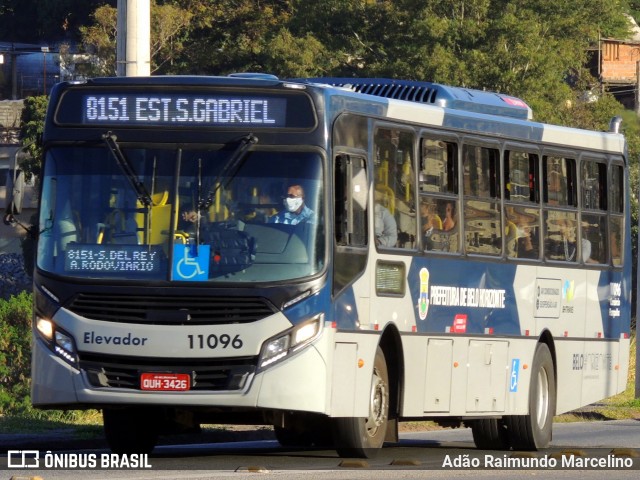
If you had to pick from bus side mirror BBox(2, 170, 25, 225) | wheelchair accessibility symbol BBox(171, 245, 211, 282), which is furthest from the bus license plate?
bus side mirror BBox(2, 170, 25, 225)

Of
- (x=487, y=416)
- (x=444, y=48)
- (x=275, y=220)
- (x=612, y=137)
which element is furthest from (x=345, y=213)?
(x=444, y=48)

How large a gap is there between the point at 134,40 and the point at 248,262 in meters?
6.62

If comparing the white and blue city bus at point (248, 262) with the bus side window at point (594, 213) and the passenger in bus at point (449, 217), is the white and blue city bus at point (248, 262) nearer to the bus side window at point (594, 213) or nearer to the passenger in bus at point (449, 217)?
the passenger in bus at point (449, 217)

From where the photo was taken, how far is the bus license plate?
12266 mm

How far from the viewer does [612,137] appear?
18312 millimetres

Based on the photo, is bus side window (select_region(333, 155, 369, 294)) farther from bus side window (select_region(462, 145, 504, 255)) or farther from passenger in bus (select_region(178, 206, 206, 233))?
bus side window (select_region(462, 145, 504, 255))

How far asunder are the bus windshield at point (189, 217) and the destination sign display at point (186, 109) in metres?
0.27

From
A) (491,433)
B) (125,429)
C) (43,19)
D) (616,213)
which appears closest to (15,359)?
(616,213)

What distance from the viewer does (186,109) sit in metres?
12.9

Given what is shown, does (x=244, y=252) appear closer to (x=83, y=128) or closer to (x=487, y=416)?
(x=83, y=128)

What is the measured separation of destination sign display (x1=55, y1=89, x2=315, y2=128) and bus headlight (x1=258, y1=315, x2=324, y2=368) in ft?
5.37

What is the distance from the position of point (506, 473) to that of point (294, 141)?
311cm

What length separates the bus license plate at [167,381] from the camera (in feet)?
40.2

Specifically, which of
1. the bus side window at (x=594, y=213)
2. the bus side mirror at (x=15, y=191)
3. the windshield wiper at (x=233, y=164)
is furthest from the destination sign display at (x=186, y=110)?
the bus side window at (x=594, y=213)
